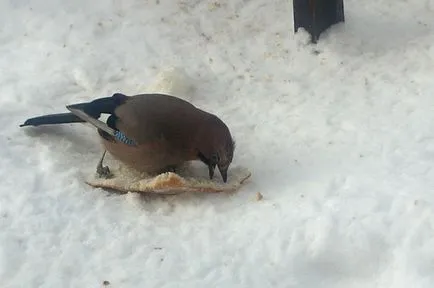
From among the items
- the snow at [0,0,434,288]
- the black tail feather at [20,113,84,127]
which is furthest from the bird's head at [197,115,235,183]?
the black tail feather at [20,113,84,127]

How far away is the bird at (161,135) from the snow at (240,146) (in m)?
0.15

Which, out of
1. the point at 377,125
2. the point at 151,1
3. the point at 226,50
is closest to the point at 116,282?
the point at 377,125

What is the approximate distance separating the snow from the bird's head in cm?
14

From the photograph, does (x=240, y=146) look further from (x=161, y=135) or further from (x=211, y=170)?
(x=161, y=135)

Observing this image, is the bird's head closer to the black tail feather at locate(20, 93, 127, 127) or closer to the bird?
the bird

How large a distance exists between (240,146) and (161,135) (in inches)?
19.1

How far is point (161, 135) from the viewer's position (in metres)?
3.28

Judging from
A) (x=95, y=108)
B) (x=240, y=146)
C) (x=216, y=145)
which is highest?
(x=95, y=108)

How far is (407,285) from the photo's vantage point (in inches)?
109

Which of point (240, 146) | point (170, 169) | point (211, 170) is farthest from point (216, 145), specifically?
point (240, 146)

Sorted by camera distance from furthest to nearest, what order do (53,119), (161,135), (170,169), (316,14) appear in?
(316,14) → (53,119) → (170,169) → (161,135)

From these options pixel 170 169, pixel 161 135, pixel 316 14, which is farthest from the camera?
pixel 316 14

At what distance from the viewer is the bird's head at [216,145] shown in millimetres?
3277

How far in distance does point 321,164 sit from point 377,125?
16.7 inches
